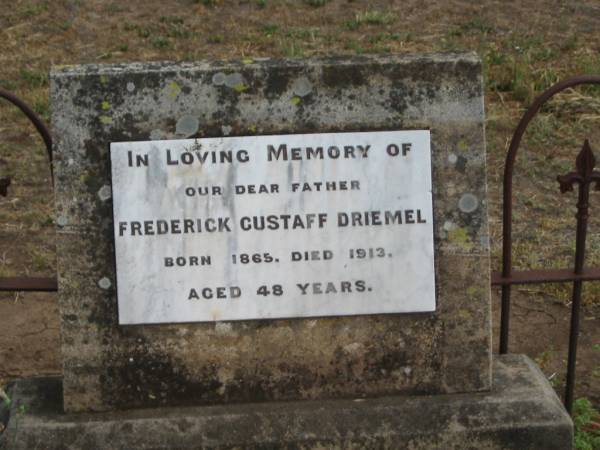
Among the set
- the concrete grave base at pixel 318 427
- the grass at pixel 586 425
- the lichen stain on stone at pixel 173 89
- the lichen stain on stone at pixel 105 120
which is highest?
the lichen stain on stone at pixel 173 89

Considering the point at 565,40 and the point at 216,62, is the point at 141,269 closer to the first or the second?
the point at 216,62

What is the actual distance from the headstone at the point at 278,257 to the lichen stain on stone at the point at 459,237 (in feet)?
0.04

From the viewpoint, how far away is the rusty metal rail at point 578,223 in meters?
3.62

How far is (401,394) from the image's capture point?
3449mm

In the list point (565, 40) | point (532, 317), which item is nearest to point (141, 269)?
point (532, 317)

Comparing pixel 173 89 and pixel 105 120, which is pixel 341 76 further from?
pixel 105 120

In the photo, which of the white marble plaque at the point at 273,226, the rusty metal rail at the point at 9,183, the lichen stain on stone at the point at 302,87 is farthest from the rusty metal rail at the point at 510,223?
the lichen stain on stone at the point at 302,87

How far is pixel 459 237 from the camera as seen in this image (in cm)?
337

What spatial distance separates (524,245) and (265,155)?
106 inches

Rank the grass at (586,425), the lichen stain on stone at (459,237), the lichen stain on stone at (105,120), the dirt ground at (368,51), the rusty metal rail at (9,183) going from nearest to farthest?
the lichen stain on stone at (105,120) < the lichen stain on stone at (459,237) < the rusty metal rail at (9,183) < the grass at (586,425) < the dirt ground at (368,51)

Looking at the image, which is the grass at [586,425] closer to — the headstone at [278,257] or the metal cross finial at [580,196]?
the metal cross finial at [580,196]

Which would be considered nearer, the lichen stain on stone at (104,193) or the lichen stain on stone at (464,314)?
the lichen stain on stone at (104,193)

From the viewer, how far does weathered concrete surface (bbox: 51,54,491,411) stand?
327 cm

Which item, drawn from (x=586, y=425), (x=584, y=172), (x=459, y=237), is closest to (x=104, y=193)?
(x=459, y=237)
